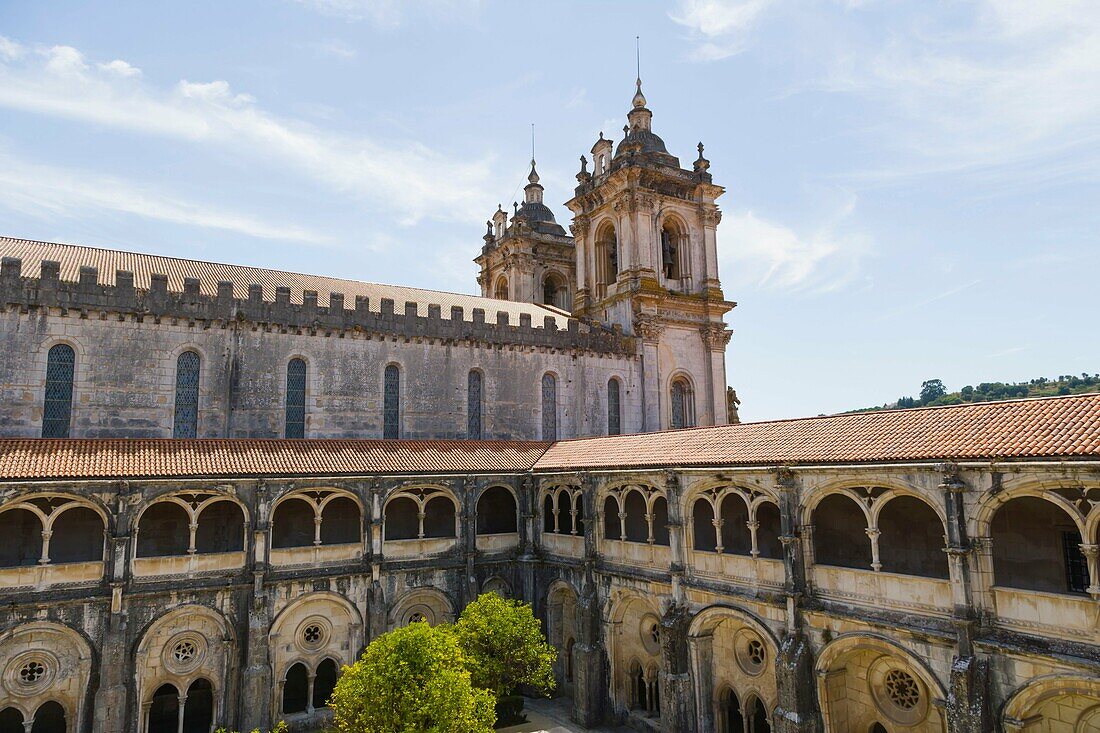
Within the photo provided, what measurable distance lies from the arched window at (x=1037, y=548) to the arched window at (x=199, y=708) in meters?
27.2

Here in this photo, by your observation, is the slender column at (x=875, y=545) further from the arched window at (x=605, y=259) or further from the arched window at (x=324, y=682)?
the arched window at (x=605, y=259)

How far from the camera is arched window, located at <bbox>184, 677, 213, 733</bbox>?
26.9 meters

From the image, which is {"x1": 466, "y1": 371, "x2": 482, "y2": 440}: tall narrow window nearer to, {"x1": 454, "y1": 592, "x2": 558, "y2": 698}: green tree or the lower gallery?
the lower gallery

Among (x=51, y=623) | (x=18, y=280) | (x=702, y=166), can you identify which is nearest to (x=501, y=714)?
(x=51, y=623)

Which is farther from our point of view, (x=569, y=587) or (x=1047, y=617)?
(x=569, y=587)

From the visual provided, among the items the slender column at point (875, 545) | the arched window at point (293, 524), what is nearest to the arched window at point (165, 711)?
the arched window at point (293, 524)

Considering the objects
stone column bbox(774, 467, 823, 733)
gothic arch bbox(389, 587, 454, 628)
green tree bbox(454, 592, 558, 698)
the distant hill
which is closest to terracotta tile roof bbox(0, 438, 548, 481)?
gothic arch bbox(389, 587, 454, 628)

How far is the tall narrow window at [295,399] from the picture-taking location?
110ft

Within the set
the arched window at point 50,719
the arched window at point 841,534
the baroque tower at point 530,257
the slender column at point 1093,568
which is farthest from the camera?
the baroque tower at point 530,257

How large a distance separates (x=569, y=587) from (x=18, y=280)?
2596 cm

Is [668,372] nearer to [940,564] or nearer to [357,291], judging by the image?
[357,291]

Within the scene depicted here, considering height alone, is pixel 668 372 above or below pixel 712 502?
above

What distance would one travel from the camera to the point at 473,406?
3847 cm

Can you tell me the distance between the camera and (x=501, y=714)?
91.9 feet
